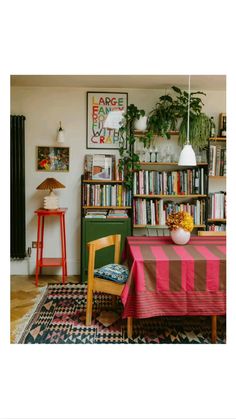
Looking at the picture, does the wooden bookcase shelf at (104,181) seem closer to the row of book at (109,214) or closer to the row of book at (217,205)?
the row of book at (109,214)

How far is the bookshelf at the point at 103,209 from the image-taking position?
4.88 m

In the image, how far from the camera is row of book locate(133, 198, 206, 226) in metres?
5.03

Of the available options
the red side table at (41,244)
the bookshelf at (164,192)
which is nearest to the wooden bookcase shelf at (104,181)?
the bookshelf at (164,192)

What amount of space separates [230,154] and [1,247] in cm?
95

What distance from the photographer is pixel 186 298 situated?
3.00 metres

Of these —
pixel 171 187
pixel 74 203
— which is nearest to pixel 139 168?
pixel 171 187

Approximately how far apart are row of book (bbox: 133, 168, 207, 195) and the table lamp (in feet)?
3.18

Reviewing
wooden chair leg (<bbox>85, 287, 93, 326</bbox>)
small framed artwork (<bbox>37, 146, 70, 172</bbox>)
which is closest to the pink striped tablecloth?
wooden chair leg (<bbox>85, 287, 93, 326</bbox>)

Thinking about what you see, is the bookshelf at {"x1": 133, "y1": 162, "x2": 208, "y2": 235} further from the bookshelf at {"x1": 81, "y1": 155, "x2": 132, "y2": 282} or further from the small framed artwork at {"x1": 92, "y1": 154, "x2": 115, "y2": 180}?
the small framed artwork at {"x1": 92, "y1": 154, "x2": 115, "y2": 180}

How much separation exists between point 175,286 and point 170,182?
2.27 meters

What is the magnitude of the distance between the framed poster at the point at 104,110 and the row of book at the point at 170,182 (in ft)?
2.14

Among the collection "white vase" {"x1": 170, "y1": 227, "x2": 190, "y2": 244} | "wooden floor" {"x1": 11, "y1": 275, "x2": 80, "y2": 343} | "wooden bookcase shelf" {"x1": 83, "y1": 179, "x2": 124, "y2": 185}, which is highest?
"wooden bookcase shelf" {"x1": 83, "y1": 179, "x2": 124, "y2": 185}

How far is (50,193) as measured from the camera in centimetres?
504

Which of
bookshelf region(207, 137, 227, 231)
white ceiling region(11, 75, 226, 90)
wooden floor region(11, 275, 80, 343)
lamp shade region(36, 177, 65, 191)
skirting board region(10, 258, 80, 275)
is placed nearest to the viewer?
wooden floor region(11, 275, 80, 343)
